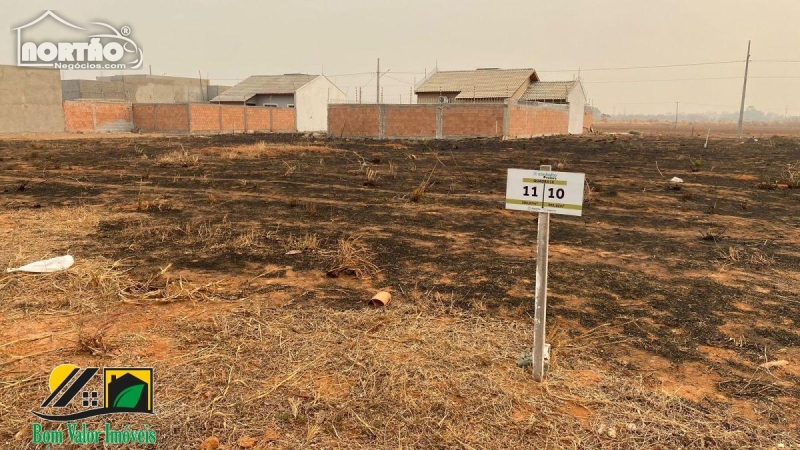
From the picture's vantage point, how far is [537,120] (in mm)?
41000

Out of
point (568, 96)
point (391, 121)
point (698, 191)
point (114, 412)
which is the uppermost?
point (568, 96)

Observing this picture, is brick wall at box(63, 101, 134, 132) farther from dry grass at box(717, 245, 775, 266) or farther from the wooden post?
the wooden post

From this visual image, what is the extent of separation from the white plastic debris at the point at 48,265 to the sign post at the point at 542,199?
4957 millimetres

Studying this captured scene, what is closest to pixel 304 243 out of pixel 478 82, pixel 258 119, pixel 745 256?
pixel 745 256

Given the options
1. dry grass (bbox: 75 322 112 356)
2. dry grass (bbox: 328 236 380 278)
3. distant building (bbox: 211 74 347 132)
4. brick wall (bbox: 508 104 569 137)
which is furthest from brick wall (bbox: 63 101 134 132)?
dry grass (bbox: 75 322 112 356)

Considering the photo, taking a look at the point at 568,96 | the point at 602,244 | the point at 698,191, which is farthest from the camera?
the point at 568,96

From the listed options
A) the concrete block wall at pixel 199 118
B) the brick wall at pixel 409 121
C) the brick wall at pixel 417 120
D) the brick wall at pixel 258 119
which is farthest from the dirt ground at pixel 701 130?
the concrete block wall at pixel 199 118

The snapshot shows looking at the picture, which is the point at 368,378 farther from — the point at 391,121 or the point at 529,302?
the point at 391,121

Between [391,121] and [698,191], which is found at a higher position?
[391,121]

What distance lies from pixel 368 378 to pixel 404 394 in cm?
32

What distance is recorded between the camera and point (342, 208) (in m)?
9.86

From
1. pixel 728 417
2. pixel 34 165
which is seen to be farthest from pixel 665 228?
pixel 34 165

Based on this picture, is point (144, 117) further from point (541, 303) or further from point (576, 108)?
point (541, 303)

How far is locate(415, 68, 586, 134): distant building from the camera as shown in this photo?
46.5 meters
